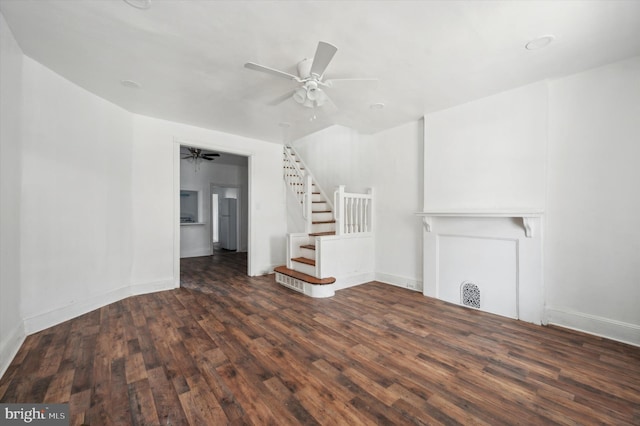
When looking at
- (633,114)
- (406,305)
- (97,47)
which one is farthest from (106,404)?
(633,114)

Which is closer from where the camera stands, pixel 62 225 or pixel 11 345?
pixel 11 345

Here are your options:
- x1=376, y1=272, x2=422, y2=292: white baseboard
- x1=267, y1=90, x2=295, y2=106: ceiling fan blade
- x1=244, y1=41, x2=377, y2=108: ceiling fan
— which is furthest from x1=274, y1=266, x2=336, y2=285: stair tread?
x1=267, y1=90, x2=295, y2=106: ceiling fan blade

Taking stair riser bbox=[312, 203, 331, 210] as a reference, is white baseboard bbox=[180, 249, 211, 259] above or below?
below

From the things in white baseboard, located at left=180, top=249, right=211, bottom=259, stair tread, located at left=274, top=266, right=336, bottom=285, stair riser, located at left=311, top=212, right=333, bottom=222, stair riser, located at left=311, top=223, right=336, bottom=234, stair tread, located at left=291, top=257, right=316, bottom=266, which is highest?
stair riser, located at left=311, top=212, right=333, bottom=222

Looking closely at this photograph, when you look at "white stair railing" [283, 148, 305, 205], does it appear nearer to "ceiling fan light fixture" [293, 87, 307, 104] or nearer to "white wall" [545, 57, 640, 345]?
"ceiling fan light fixture" [293, 87, 307, 104]

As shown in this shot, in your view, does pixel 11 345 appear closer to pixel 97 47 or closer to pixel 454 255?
pixel 97 47

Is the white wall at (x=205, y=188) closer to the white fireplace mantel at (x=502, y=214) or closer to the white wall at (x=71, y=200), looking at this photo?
the white wall at (x=71, y=200)

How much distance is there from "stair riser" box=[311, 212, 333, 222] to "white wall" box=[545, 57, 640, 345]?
349cm

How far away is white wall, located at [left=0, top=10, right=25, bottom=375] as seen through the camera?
208 cm

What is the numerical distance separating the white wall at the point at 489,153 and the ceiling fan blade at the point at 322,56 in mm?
2222

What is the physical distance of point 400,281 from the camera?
4219 millimetres

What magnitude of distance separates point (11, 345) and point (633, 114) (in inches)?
227

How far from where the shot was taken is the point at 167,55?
238cm

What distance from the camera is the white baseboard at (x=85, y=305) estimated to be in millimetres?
2588
